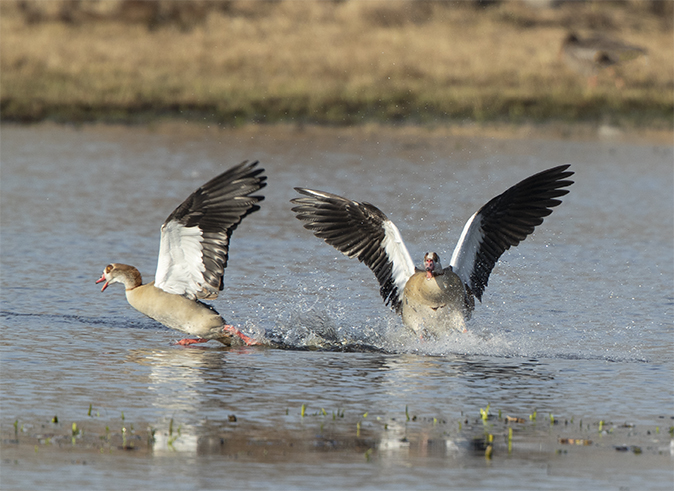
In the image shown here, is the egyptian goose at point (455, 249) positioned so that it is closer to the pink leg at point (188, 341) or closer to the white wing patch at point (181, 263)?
the white wing patch at point (181, 263)

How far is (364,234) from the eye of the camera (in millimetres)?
9695

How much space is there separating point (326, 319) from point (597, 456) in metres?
4.10

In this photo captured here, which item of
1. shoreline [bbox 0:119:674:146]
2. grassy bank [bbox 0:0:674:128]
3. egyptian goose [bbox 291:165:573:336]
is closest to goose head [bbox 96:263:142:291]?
egyptian goose [bbox 291:165:573:336]

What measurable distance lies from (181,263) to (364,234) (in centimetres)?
167

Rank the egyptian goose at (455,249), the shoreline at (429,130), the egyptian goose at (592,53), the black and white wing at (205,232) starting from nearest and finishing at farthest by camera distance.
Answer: the black and white wing at (205,232) → the egyptian goose at (455,249) → the shoreline at (429,130) → the egyptian goose at (592,53)

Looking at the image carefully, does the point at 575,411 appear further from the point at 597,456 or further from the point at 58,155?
the point at 58,155

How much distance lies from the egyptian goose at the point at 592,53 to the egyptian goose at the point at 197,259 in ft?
80.2

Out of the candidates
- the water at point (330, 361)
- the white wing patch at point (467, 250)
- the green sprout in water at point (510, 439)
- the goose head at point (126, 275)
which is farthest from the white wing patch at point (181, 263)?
the green sprout in water at point (510, 439)

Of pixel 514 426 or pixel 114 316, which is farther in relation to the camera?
pixel 114 316

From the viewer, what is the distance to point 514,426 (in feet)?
22.0

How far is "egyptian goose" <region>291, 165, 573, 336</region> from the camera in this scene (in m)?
9.28

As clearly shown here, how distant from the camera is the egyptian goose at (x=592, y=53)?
31500mm

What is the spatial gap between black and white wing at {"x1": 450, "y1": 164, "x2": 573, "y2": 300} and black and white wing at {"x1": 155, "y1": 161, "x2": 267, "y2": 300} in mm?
2000

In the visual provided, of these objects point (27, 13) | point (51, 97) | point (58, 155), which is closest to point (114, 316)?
point (58, 155)
